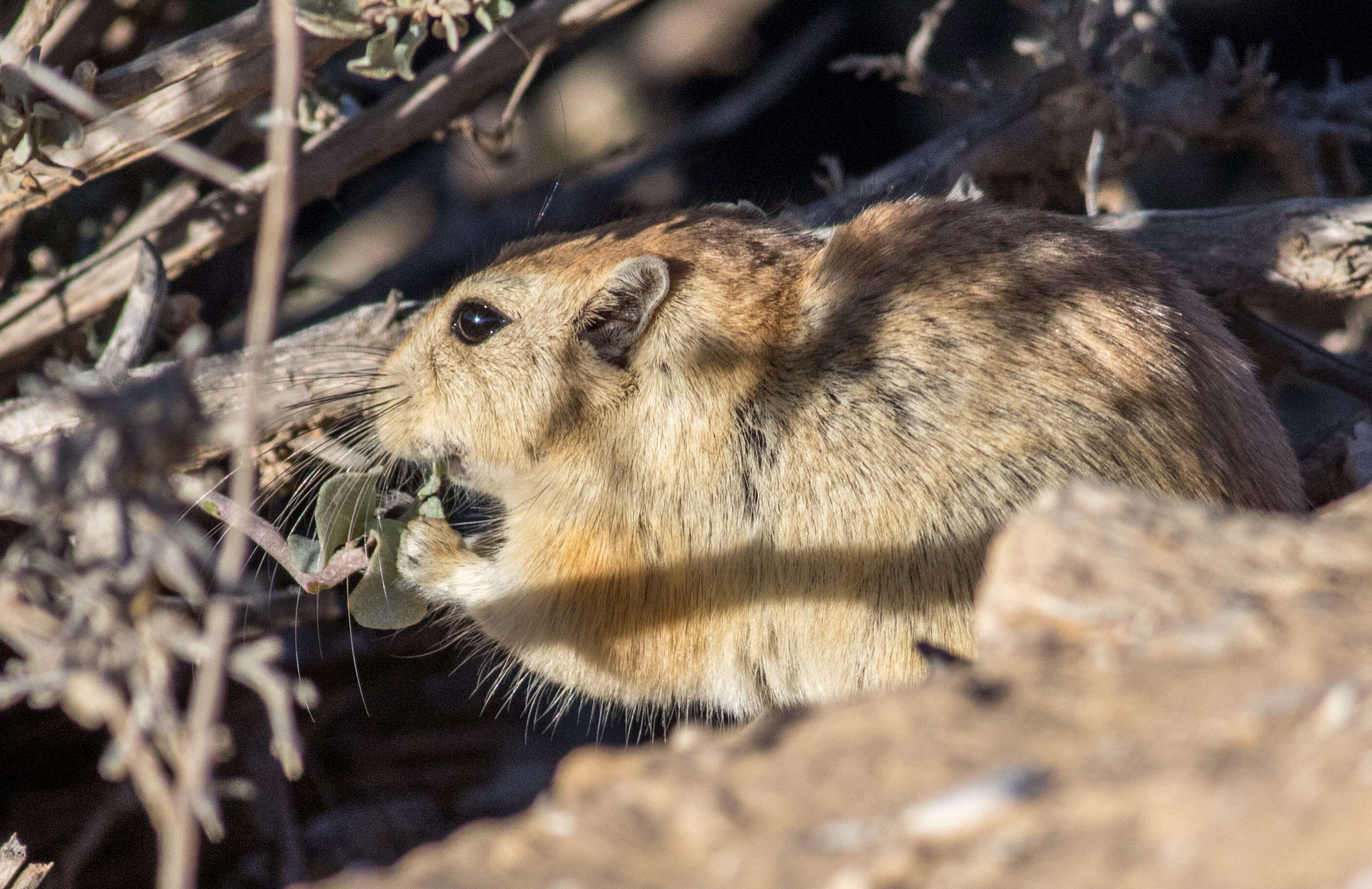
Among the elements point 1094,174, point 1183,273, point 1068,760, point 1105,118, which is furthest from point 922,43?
point 1068,760

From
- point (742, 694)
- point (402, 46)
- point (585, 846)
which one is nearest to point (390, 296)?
point (402, 46)

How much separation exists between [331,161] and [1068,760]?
381cm

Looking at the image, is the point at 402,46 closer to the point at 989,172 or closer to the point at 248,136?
the point at 248,136

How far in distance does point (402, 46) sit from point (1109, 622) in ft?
9.64

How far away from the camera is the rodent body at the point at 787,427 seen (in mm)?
2922

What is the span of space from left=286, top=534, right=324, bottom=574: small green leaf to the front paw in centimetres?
29

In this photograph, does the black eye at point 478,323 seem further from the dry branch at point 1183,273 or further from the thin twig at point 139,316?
the thin twig at point 139,316

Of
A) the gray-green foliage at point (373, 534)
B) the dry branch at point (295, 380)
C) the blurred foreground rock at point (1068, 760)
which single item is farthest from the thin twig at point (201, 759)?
the dry branch at point (295, 380)

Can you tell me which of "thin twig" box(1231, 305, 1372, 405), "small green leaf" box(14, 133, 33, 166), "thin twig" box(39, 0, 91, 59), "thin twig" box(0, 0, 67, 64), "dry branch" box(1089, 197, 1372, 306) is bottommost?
"thin twig" box(1231, 305, 1372, 405)

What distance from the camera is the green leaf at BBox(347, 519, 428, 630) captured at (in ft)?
12.0

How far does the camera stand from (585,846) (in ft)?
4.73

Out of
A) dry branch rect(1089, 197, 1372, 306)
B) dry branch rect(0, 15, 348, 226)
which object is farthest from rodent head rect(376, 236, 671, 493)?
dry branch rect(1089, 197, 1372, 306)

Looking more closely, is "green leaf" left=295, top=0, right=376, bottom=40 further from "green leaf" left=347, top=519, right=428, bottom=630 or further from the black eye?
"green leaf" left=347, top=519, right=428, bottom=630

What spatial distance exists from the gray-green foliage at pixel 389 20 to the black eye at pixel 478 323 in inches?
31.0
